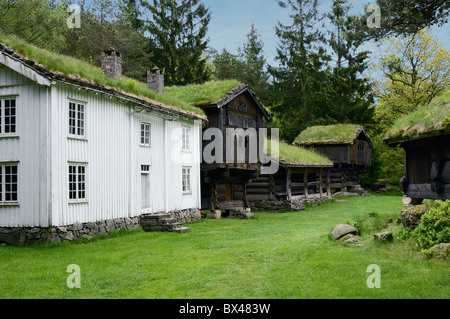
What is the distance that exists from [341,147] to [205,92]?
1886cm

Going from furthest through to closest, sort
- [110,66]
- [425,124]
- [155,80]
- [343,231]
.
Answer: [155,80] < [110,66] < [343,231] < [425,124]

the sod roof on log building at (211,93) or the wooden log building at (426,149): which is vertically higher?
the sod roof on log building at (211,93)

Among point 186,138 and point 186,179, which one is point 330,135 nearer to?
point 186,138

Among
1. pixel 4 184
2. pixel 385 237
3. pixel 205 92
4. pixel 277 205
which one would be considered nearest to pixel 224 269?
pixel 385 237

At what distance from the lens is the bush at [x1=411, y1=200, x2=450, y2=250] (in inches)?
395

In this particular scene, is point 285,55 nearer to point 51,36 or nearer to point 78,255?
point 51,36

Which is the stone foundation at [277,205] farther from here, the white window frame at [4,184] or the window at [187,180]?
the white window frame at [4,184]

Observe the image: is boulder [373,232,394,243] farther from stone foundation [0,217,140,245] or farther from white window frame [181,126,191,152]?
white window frame [181,126,191,152]

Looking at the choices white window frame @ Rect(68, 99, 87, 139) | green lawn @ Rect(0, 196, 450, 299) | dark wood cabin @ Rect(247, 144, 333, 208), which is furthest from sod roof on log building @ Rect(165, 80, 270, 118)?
green lawn @ Rect(0, 196, 450, 299)

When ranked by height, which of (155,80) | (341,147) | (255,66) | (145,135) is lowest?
(145,135)

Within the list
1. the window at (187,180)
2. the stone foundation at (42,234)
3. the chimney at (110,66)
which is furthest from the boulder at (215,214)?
the stone foundation at (42,234)

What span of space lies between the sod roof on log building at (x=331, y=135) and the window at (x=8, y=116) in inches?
1176

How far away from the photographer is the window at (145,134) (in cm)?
1989

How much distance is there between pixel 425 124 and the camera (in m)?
12.1
